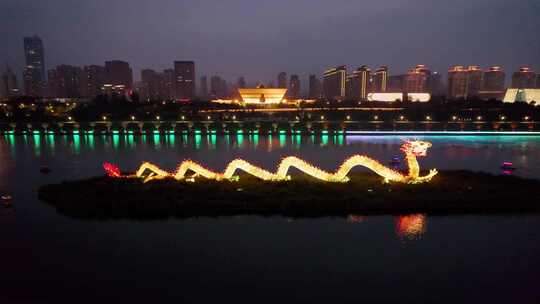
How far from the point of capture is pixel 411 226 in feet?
27.0

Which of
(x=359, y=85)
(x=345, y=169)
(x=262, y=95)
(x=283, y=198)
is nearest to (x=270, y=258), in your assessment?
(x=283, y=198)

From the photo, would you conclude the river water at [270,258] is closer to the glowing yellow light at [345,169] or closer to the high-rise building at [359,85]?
the glowing yellow light at [345,169]

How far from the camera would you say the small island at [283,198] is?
9125 millimetres

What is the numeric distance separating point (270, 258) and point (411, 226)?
3.48 m

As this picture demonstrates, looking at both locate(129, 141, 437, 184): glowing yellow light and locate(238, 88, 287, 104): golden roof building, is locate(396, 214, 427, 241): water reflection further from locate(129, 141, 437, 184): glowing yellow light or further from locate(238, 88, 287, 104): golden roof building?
locate(238, 88, 287, 104): golden roof building

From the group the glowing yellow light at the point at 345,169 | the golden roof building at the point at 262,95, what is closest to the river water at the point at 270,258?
the glowing yellow light at the point at 345,169

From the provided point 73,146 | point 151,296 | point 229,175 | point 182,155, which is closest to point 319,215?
point 229,175

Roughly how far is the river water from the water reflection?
0.04 meters

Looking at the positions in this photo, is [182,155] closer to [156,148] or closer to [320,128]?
[156,148]

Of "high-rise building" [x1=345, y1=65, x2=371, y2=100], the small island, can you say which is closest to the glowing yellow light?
the small island

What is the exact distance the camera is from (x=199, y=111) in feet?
139

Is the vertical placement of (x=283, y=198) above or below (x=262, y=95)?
below

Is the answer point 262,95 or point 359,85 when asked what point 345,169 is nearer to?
point 262,95

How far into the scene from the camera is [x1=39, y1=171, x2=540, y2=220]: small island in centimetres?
912
